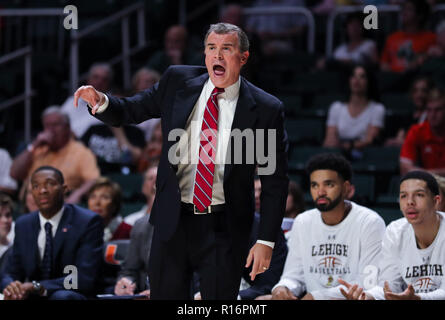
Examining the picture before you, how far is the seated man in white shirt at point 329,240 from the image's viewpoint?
471 cm

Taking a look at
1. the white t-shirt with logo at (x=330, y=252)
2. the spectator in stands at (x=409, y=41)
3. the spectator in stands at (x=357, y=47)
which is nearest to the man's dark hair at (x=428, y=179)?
the white t-shirt with logo at (x=330, y=252)

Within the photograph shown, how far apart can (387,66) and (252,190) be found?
203 inches

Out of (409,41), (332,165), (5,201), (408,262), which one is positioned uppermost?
(409,41)

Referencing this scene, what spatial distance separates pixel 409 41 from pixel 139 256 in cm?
386

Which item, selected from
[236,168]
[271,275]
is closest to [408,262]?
[271,275]

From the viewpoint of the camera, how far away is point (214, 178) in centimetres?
304

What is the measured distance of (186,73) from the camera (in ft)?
10.4

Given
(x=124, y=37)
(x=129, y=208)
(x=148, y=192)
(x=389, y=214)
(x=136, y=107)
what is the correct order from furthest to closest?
(x=124, y=37), (x=129, y=208), (x=148, y=192), (x=389, y=214), (x=136, y=107)

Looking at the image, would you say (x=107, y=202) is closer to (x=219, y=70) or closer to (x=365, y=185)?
(x=365, y=185)

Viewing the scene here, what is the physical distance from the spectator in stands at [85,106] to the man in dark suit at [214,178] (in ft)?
14.1

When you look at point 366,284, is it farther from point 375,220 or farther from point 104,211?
point 104,211

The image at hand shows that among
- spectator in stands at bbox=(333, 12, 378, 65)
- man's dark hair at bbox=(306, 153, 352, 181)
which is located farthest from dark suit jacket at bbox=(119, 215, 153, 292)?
spectator in stands at bbox=(333, 12, 378, 65)
